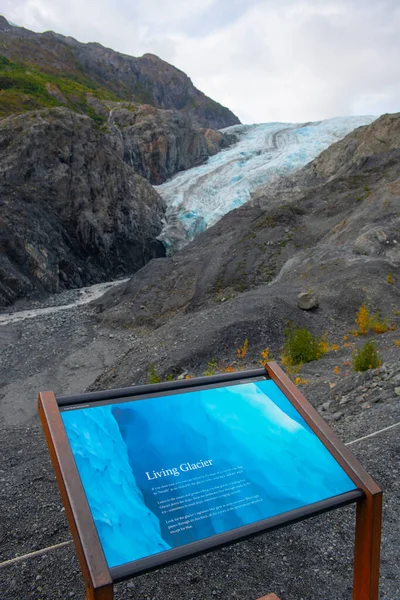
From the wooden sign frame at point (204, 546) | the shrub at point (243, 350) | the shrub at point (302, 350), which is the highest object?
the wooden sign frame at point (204, 546)

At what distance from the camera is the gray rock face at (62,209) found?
23953 millimetres

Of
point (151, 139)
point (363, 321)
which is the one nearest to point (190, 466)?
point (363, 321)

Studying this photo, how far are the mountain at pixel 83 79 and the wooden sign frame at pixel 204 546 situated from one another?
104ft

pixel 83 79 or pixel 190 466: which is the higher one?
pixel 83 79

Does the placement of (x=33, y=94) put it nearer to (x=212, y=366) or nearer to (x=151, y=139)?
(x=151, y=139)

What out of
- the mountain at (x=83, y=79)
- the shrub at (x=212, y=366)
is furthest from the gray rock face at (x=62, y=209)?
the shrub at (x=212, y=366)

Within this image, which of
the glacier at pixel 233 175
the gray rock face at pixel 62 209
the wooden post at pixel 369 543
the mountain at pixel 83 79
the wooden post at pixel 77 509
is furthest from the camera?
the mountain at pixel 83 79

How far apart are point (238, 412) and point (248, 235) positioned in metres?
18.7

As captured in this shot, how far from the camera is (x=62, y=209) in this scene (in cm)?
2777

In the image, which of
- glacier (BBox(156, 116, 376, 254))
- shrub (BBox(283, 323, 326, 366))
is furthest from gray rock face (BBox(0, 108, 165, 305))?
shrub (BBox(283, 323, 326, 366))

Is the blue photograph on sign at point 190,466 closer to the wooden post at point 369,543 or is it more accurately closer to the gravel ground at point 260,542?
the wooden post at point 369,543

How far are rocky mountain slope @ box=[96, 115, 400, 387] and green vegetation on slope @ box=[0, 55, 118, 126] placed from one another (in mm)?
17341

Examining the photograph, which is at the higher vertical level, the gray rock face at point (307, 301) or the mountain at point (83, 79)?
the mountain at point (83, 79)

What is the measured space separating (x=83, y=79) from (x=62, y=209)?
41.7m
